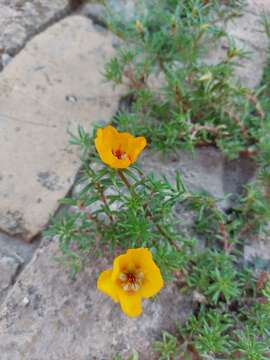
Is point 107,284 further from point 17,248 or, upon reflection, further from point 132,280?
point 17,248

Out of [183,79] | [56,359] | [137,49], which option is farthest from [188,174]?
[56,359]

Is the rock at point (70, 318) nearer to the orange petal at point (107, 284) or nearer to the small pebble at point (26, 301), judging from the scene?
the small pebble at point (26, 301)

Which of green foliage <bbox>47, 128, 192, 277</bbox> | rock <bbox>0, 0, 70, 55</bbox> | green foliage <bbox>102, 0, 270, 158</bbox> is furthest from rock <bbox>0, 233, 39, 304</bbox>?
rock <bbox>0, 0, 70, 55</bbox>

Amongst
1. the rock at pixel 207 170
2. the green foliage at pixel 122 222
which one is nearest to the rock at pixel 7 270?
the green foliage at pixel 122 222

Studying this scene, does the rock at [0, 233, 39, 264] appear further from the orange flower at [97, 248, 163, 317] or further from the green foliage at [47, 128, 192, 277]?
the orange flower at [97, 248, 163, 317]

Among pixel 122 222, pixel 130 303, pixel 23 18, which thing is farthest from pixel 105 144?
pixel 23 18
